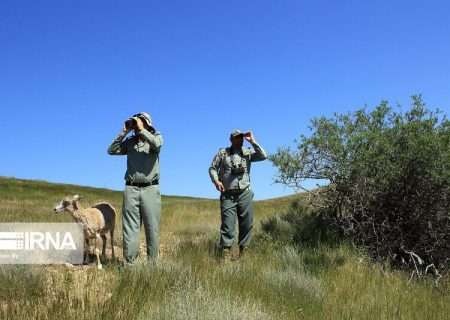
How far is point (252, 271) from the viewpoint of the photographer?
7180 millimetres

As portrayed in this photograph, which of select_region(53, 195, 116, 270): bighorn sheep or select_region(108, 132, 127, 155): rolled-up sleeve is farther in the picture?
select_region(53, 195, 116, 270): bighorn sheep

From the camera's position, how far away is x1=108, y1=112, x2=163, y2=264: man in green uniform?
7332mm

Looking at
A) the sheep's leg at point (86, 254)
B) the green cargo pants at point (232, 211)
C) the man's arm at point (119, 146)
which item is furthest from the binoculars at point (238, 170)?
the sheep's leg at point (86, 254)

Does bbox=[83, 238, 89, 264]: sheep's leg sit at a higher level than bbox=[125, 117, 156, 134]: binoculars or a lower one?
lower

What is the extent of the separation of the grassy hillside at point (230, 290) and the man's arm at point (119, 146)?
1.76 m

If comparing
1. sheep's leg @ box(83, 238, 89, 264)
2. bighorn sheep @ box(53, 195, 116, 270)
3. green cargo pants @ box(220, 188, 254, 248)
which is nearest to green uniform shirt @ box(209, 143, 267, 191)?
green cargo pants @ box(220, 188, 254, 248)

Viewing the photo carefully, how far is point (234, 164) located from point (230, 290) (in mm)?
3394

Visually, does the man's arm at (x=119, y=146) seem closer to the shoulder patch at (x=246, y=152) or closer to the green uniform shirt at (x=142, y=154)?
the green uniform shirt at (x=142, y=154)

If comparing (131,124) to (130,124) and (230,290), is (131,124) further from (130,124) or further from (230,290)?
(230,290)

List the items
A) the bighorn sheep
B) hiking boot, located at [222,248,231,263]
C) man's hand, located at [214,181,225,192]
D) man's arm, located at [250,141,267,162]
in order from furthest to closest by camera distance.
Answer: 1. man's arm, located at [250,141,267,162]
2. man's hand, located at [214,181,225,192]
3. the bighorn sheep
4. hiking boot, located at [222,248,231,263]

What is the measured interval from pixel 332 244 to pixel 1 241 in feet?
20.5

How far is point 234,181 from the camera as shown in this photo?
345 inches

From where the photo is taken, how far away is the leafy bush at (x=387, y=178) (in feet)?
29.9

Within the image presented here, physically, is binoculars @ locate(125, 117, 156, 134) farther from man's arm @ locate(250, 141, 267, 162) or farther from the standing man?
man's arm @ locate(250, 141, 267, 162)
